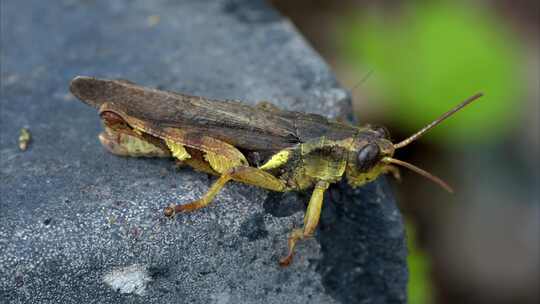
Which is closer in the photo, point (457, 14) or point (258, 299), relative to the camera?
point (258, 299)

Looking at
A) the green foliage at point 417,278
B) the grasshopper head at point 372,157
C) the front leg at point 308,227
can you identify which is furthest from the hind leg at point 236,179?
the green foliage at point 417,278

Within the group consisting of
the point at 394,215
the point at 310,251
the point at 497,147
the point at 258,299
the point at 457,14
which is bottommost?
the point at 258,299

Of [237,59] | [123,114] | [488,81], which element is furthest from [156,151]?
[488,81]

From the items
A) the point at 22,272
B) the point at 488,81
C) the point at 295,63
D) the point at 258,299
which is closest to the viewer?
the point at 22,272

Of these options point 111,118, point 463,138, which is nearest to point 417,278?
point 463,138

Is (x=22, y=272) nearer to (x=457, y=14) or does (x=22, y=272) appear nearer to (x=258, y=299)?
(x=258, y=299)

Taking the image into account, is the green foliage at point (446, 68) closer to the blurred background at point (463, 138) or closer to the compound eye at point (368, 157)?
the blurred background at point (463, 138)

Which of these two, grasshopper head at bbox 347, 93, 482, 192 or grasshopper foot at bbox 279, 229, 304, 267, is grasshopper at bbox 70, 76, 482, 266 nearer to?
grasshopper head at bbox 347, 93, 482, 192
